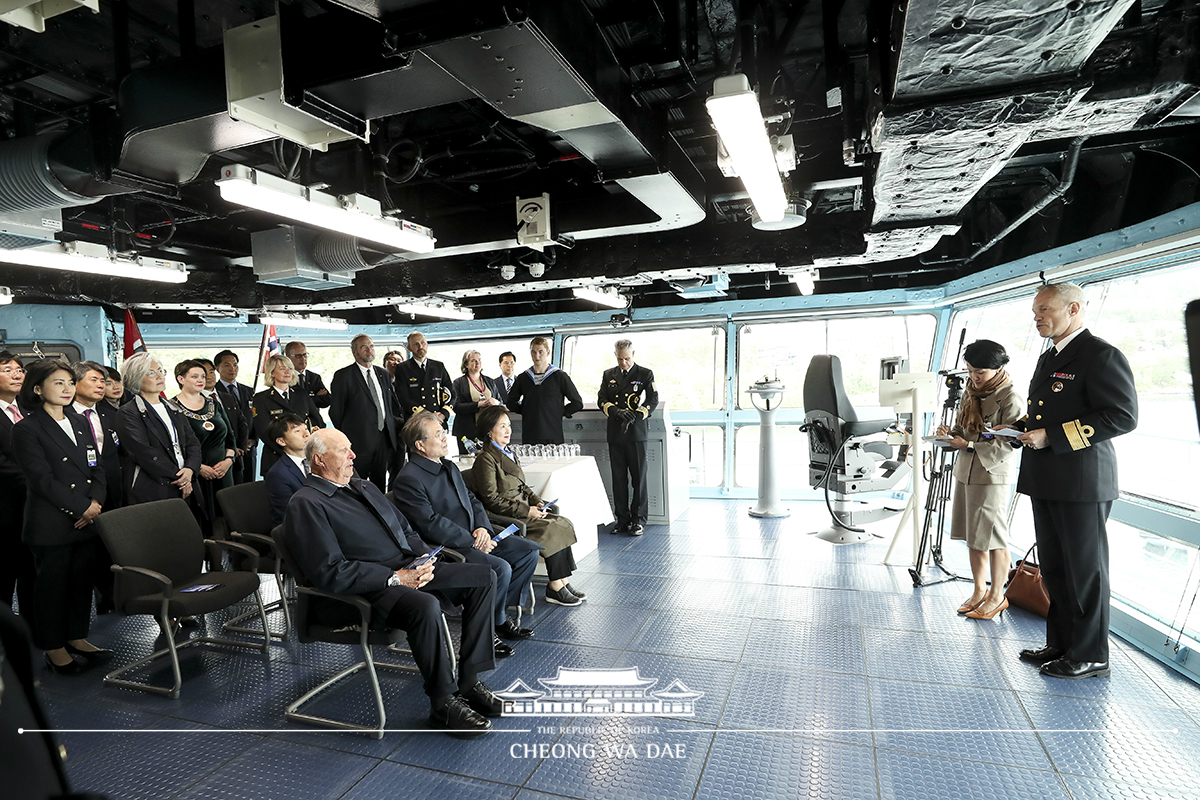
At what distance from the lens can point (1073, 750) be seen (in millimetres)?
2559

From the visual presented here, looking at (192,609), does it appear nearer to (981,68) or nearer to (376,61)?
(376,61)

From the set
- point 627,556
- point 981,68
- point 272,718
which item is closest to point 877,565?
point 627,556

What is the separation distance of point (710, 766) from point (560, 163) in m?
4.23

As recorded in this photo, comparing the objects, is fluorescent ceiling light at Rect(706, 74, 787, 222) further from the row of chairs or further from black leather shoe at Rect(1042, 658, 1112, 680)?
black leather shoe at Rect(1042, 658, 1112, 680)

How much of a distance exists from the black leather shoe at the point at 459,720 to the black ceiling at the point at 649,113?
8.63 ft

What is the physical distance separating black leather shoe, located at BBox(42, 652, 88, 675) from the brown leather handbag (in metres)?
5.56

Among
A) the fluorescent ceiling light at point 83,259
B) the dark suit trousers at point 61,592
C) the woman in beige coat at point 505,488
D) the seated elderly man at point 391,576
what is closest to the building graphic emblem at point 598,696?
the seated elderly man at point 391,576

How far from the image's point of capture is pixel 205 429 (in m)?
4.84

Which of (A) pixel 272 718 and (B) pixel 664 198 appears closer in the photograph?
→ (A) pixel 272 718

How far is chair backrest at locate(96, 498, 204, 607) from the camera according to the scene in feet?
10.5

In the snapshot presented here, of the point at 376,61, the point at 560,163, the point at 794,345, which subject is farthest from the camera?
the point at 794,345

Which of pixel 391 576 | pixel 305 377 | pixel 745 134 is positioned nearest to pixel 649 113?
pixel 745 134

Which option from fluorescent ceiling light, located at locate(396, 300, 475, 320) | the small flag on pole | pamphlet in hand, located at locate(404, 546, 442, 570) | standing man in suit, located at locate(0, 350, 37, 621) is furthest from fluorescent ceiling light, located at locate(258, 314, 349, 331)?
pamphlet in hand, located at locate(404, 546, 442, 570)

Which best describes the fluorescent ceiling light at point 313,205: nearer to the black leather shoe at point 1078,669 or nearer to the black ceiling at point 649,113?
the black ceiling at point 649,113
